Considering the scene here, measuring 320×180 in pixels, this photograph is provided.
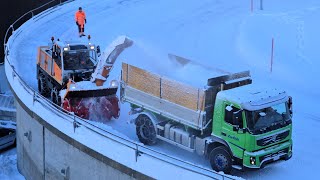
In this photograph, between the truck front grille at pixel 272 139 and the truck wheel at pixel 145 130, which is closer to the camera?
the truck front grille at pixel 272 139

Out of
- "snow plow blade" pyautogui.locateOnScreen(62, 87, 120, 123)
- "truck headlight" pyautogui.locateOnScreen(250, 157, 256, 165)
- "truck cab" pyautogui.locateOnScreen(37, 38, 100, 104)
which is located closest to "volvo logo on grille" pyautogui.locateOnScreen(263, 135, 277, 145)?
"truck headlight" pyautogui.locateOnScreen(250, 157, 256, 165)

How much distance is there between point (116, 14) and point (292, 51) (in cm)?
1246

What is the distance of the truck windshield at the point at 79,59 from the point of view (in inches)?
794

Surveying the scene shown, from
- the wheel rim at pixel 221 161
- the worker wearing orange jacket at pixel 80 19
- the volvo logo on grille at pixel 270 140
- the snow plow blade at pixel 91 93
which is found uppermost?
the worker wearing orange jacket at pixel 80 19

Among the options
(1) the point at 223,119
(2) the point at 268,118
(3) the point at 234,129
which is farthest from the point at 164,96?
(2) the point at 268,118

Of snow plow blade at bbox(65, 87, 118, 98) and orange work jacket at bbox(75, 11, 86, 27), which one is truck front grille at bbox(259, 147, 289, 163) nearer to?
snow plow blade at bbox(65, 87, 118, 98)

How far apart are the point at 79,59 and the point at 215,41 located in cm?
980

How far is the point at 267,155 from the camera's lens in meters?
15.1

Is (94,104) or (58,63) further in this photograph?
(58,63)

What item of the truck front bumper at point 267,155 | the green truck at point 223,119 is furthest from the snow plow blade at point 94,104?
the truck front bumper at point 267,155

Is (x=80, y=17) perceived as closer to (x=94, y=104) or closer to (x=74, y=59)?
(x=74, y=59)

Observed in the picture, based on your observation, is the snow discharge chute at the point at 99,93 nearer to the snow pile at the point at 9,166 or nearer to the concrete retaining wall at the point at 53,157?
the concrete retaining wall at the point at 53,157

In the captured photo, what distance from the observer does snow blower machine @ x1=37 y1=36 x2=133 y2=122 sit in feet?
62.5

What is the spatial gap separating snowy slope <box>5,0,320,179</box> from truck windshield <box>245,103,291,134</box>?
5.05ft
